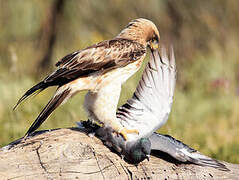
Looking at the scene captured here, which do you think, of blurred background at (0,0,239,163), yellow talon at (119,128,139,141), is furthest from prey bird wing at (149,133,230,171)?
blurred background at (0,0,239,163)

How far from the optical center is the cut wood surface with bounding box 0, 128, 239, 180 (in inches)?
108

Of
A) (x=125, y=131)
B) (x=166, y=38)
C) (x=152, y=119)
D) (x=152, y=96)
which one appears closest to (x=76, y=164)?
(x=125, y=131)

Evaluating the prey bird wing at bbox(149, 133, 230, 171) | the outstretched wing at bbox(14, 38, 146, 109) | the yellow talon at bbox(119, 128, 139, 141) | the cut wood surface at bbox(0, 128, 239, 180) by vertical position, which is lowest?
the cut wood surface at bbox(0, 128, 239, 180)

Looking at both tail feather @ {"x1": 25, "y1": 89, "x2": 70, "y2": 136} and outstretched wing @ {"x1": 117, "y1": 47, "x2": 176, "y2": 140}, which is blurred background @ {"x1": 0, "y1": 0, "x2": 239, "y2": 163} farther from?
tail feather @ {"x1": 25, "y1": 89, "x2": 70, "y2": 136}

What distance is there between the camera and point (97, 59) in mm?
3312

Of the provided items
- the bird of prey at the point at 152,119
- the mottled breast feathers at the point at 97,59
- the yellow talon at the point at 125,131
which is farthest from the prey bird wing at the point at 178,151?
the mottled breast feathers at the point at 97,59

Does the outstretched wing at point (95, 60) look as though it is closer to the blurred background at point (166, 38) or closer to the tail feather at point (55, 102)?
the tail feather at point (55, 102)

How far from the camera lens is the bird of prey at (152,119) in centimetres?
303

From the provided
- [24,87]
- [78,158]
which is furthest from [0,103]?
[78,158]

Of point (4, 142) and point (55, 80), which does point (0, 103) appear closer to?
point (4, 142)

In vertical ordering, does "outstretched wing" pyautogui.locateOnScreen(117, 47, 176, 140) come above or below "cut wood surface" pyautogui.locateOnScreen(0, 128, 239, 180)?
above

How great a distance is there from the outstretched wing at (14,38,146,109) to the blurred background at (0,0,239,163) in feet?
11.0

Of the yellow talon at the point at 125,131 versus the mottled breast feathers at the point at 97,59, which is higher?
the mottled breast feathers at the point at 97,59

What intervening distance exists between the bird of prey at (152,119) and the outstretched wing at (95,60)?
6.5 inches
